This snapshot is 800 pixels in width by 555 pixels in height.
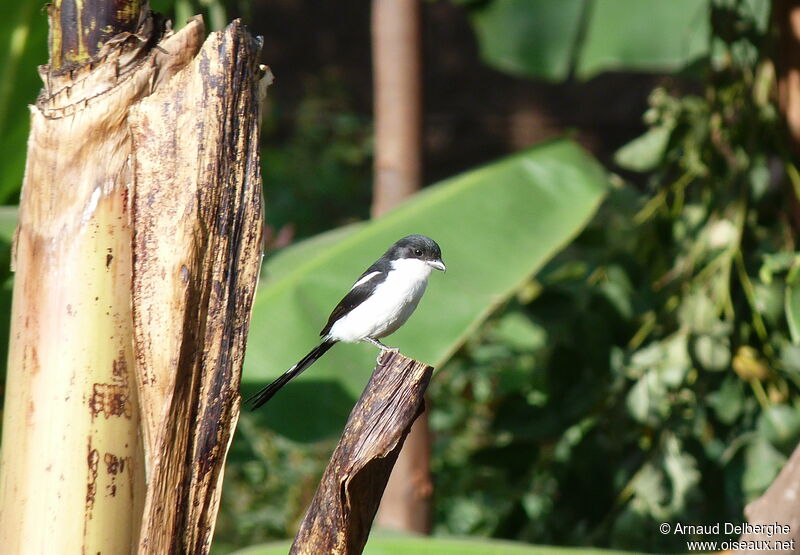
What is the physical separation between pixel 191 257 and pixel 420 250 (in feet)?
1.11

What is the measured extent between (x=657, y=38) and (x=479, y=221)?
1440mm

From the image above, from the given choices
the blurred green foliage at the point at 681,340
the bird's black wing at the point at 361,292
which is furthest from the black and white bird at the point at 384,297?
the blurred green foliage at the point at 681,340

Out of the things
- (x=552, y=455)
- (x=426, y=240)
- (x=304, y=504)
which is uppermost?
(x=426, y=240)

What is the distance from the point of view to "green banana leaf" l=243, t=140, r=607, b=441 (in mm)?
2062

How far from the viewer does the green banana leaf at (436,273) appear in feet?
6.77

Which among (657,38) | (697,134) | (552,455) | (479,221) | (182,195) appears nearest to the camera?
(182,195)

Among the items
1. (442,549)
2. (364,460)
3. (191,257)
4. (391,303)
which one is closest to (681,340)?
(442,549)

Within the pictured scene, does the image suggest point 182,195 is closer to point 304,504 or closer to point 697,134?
point 697,134

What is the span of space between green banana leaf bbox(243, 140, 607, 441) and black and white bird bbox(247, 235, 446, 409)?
50cm

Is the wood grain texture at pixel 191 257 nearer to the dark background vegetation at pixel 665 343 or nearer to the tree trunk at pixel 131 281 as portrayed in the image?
the tree trunk at pixel 131 281

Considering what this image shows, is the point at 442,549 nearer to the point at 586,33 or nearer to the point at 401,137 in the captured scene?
the point at 401,137

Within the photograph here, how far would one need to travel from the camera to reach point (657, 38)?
337 centimetres

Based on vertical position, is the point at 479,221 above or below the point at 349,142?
above

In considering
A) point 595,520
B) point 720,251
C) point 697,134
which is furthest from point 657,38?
point 595,520
